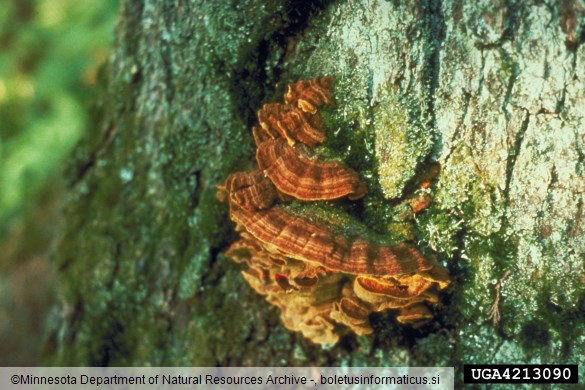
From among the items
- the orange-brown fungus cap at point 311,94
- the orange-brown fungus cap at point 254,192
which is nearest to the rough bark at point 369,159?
the orange-brown fungus cap at point 311,94

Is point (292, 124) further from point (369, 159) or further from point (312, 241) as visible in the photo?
point (312, 241)

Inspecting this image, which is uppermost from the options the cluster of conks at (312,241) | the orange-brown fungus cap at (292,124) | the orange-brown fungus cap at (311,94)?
the orange-brown fungus cap at (311,94)

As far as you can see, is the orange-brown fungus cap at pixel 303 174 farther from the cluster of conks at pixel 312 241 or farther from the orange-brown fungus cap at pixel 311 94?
the orange-brown fungus cap at pixel 311 94

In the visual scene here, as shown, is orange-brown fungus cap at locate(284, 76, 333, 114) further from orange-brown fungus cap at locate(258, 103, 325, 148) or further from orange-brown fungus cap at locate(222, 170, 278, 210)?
orange-brown fungus cap at locate(222, 170, 278, 210)

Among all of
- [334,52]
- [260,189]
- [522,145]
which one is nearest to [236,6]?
[334,52]

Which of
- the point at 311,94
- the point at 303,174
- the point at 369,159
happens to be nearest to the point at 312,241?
the point at 303,174

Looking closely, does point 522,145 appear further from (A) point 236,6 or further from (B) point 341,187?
(A) point 236,6

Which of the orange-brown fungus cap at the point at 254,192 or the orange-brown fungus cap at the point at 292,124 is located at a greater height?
the orange-brown fungus cap at the point at 292,124
